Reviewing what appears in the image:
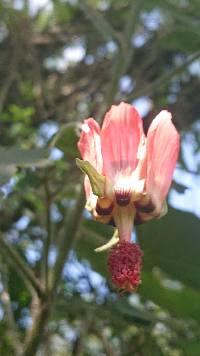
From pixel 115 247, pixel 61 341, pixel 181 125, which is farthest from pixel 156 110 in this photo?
pixel 115 247

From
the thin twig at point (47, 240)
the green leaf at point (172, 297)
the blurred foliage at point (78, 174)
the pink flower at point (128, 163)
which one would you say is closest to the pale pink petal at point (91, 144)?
Answer: the pink flower at point (128, 163)

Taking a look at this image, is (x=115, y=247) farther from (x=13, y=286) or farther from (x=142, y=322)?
(x=13, y=286)

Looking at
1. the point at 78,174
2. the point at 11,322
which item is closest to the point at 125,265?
the point at 11,322

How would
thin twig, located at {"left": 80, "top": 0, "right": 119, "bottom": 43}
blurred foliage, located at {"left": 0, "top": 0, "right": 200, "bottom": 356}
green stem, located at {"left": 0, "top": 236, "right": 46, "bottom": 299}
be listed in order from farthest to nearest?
thin twig, located at {"left": 80, "top": 0, "right": 119, "bottom": 43} → blurred foliage, located at {"left": 0, "top": 0, "right": 200, "bottom": 356} → green stem, located at {"left": 0, "top": 236, "right": 46, "bottom": 299}

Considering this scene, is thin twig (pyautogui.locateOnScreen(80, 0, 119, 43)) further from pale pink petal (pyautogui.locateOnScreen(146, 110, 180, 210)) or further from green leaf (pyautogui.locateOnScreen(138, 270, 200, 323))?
pale pink petal (pyautogui.locateOnScreen(146, 110, 180, 210))

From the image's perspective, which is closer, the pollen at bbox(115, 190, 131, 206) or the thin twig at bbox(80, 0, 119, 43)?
the pollen at bbox(115, 190, 131, 206)

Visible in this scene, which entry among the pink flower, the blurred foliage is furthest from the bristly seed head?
the blurred foliage

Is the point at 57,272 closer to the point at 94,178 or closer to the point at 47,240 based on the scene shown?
the point at 47,240
